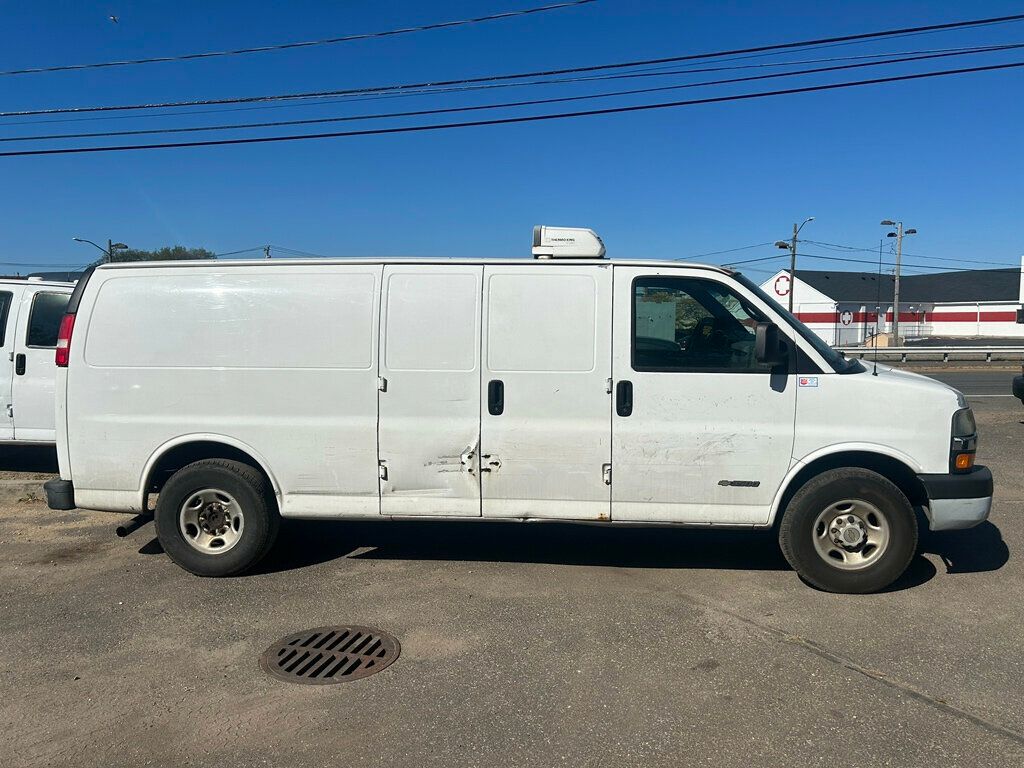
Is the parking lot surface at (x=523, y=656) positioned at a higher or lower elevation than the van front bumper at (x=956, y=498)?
lower

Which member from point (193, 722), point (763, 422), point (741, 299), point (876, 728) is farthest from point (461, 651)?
point (741, 299)

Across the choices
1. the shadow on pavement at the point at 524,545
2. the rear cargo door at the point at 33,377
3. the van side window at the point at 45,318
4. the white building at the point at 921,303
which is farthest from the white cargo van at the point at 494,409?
the white building at the point at 921,303

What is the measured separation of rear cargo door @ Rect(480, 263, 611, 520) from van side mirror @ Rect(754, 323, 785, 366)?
91 cm

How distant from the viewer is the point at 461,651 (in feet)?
13.6

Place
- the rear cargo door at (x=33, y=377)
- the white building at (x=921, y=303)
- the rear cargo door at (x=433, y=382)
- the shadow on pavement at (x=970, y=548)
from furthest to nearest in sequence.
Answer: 1. the white building at (x=921, y=303)
2. the rear cargo door at (x=33, y=377)
3. the shadow on pavement at (x=970, y=548)
4. the rear cargo door at (x=433, y=382)

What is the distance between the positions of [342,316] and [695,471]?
2503 mm

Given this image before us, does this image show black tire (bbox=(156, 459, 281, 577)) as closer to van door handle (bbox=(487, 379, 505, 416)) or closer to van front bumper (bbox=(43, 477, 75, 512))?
van front bumper (bbox=(43, 477, 75, 512))

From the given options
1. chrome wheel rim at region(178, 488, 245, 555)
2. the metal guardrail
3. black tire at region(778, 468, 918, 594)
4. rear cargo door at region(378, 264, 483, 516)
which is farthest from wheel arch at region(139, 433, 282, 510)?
the metal guardrail

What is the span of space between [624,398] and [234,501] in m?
2.69

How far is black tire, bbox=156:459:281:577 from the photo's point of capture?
5176 mm

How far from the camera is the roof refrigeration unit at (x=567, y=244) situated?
5.16m

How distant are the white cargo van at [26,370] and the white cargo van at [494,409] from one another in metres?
3.40

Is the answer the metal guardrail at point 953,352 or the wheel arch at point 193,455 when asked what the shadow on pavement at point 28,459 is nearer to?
the wheel arch at point 193,455

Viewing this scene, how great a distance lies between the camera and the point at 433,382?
16.6 ft
